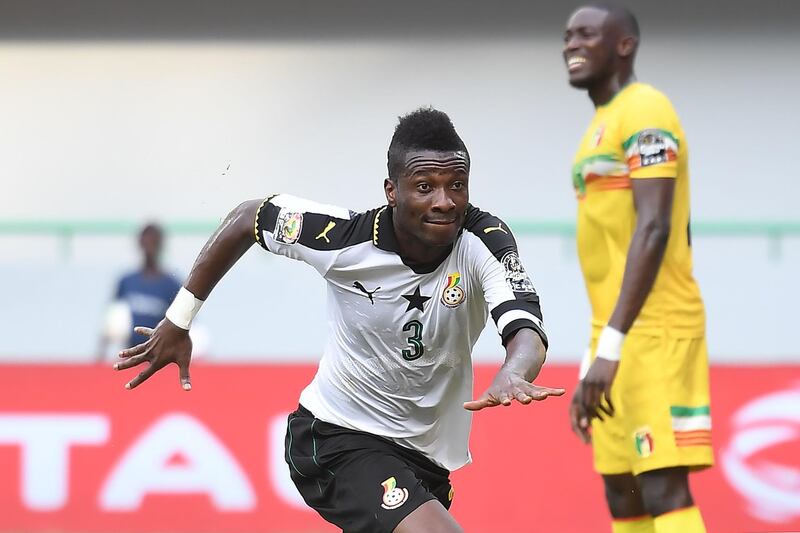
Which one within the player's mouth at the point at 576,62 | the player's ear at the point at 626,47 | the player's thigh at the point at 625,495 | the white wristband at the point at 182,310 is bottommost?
the player's thigh at the point at 625,495

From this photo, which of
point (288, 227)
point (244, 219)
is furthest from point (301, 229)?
point (244, 219)

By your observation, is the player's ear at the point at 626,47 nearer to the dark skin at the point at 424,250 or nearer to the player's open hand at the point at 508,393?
the dark skin at the point at 424,250

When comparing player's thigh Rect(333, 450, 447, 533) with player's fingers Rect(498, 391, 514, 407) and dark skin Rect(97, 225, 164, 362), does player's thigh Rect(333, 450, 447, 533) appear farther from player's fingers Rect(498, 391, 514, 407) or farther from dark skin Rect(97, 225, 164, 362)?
dark skin Rect(97, 225, 164, 362)

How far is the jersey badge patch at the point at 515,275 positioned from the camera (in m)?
4.39

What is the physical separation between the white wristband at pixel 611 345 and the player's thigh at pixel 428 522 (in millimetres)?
851

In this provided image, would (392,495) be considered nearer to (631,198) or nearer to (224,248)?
(224,248)

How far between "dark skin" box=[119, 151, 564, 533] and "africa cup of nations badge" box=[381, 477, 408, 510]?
73mm

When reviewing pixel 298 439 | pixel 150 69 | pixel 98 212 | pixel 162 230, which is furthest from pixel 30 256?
pixel 298 439

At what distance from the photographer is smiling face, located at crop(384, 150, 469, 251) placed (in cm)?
440

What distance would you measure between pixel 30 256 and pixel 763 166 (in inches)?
284

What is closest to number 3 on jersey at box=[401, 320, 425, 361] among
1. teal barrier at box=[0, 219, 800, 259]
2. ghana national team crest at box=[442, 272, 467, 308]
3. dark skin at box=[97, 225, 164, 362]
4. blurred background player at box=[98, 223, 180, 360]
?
ghana national team crest at box=[442, 272, 467, 308]

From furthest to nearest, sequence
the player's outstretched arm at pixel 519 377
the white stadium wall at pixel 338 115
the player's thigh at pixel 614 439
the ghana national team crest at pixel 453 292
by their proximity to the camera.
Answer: the white stadium wall at pixel 338 115, the player's thigh at pixel 614 439, the ghana national team crest at pixel 453 292, the player's outstretched arm at pixel 519 377

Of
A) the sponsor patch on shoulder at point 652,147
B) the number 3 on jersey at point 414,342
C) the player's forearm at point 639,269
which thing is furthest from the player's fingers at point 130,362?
the sponsor patch on shoulder at point 652,147

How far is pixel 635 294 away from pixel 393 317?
0.88 metres
